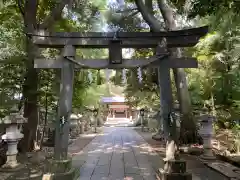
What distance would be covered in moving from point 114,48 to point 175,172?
105 inches

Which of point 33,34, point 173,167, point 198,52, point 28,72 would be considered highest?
point 198,52

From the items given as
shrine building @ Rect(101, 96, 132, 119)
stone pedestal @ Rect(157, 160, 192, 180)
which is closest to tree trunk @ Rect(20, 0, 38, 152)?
stone pedestal @ Rect(157, 160, 192, 180)

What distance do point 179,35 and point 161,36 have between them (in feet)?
1.20

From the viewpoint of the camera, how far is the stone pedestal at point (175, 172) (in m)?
4.16

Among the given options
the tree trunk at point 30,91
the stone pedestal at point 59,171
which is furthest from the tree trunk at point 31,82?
the stone pedestal at point 59,171

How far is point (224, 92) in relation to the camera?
10.8m

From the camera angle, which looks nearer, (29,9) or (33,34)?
(33,34)

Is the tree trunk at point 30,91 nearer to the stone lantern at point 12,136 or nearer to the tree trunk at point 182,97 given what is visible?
the stone lantern at point 12,136

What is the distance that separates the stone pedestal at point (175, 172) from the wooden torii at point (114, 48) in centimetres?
109

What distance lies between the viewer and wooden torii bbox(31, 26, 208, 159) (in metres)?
4.58

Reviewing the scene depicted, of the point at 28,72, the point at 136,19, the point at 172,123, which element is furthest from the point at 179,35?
the point at 136,19

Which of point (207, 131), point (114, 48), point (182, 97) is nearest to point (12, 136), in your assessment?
point (114, 48)

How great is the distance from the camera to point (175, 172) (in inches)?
166

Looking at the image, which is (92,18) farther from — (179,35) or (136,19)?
(179,35)
